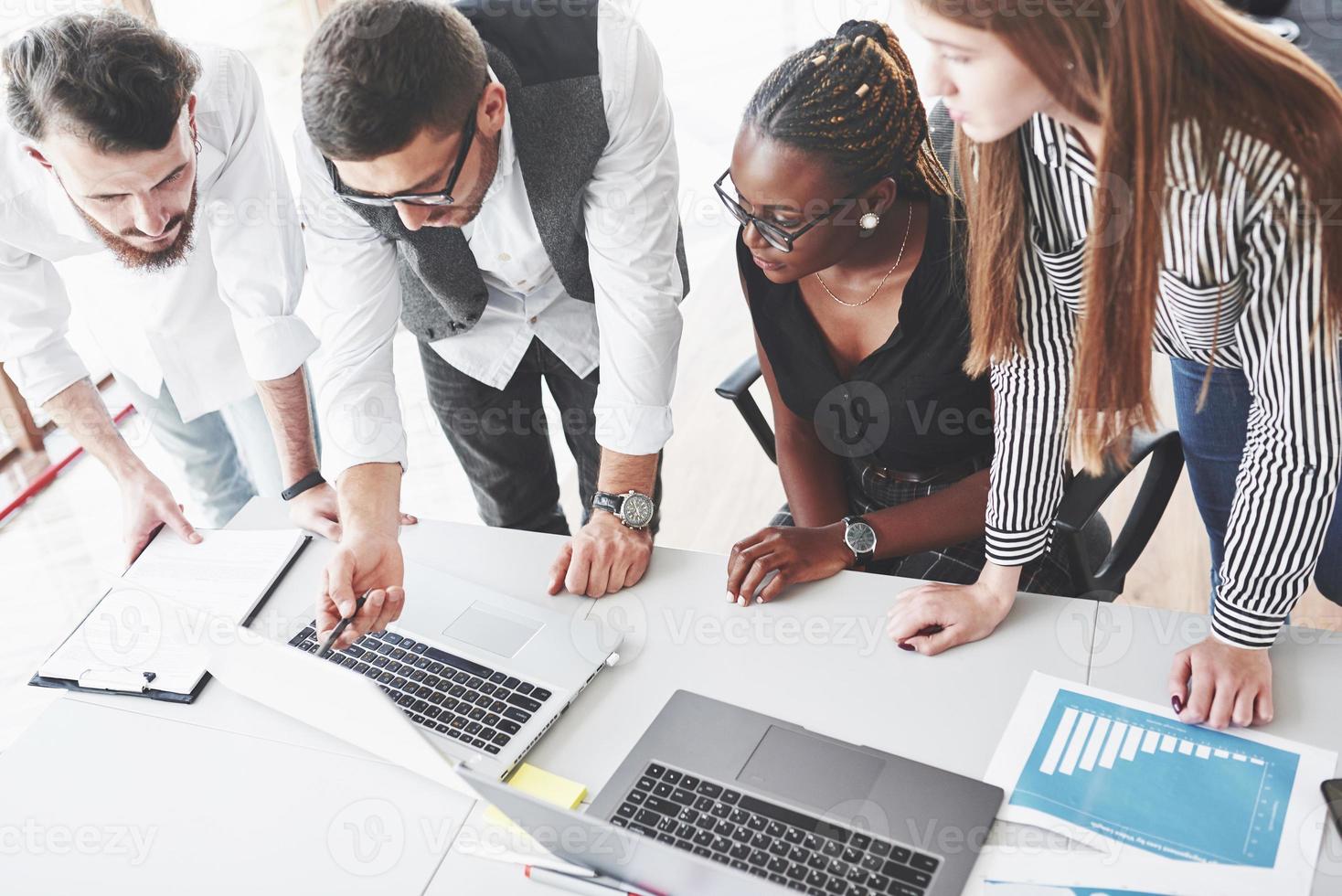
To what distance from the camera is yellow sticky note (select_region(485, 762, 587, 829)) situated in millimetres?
1102

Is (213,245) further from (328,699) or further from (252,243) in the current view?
(328,699)

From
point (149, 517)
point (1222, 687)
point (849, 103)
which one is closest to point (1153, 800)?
point (1222, 687)

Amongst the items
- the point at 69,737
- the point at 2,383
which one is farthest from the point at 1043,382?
the point at 2,383

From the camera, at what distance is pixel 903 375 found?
5.06 ft

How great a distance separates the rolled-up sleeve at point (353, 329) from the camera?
5.13 ft

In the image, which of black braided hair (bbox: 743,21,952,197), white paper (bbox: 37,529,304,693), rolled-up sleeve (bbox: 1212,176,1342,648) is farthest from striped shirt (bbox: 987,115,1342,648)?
white paper (bbox: 37,529,304,693)

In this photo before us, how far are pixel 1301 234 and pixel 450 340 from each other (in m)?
1.30

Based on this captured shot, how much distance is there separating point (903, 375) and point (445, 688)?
2.47 ft

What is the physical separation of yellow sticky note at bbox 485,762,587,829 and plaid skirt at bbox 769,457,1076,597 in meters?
0.62

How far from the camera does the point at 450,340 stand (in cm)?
187

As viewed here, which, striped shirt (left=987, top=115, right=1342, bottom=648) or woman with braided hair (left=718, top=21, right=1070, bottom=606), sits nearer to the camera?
striped shirt (left=987, top=115, right=1342, bottom=648)

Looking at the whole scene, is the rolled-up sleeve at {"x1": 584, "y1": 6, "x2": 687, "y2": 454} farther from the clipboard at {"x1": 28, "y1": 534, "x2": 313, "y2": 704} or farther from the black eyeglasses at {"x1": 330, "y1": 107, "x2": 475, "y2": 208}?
the clipboard at {"x1": 28, "y1": 534, "x2": 313, "y2": 704}

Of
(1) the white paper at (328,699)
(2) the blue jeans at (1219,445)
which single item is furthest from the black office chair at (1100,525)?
(1) the white paper at (328,699)

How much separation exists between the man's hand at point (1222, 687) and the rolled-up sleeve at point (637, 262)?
758mm
